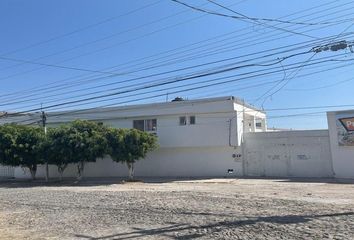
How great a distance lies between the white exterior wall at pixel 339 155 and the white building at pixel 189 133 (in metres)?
7.85

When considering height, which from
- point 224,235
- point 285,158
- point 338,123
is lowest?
point 224,235

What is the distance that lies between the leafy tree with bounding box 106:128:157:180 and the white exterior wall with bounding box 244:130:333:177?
8.93 m

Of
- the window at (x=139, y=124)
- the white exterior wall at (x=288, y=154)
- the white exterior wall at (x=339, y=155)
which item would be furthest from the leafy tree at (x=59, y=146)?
the white exterior wall at (x=339, y=155)

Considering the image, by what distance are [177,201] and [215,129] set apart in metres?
20.7

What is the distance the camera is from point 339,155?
109 ft

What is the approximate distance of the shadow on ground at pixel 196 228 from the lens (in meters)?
11.1

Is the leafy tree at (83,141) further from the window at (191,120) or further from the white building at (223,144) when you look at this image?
the window at (191,120)

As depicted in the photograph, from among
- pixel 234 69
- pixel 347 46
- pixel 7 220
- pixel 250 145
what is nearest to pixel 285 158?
pixel 250 145

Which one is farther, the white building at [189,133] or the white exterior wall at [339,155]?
the white building at [189,133]

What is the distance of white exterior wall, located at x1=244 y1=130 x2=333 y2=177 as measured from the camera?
3494 centimetres

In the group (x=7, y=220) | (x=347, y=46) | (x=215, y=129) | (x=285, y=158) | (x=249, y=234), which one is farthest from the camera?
(x=215, y=129)

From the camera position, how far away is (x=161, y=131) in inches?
1625

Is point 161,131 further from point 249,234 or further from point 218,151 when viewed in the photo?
point 249,234

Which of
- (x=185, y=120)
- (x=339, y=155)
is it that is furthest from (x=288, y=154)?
(x=185, y=120)
